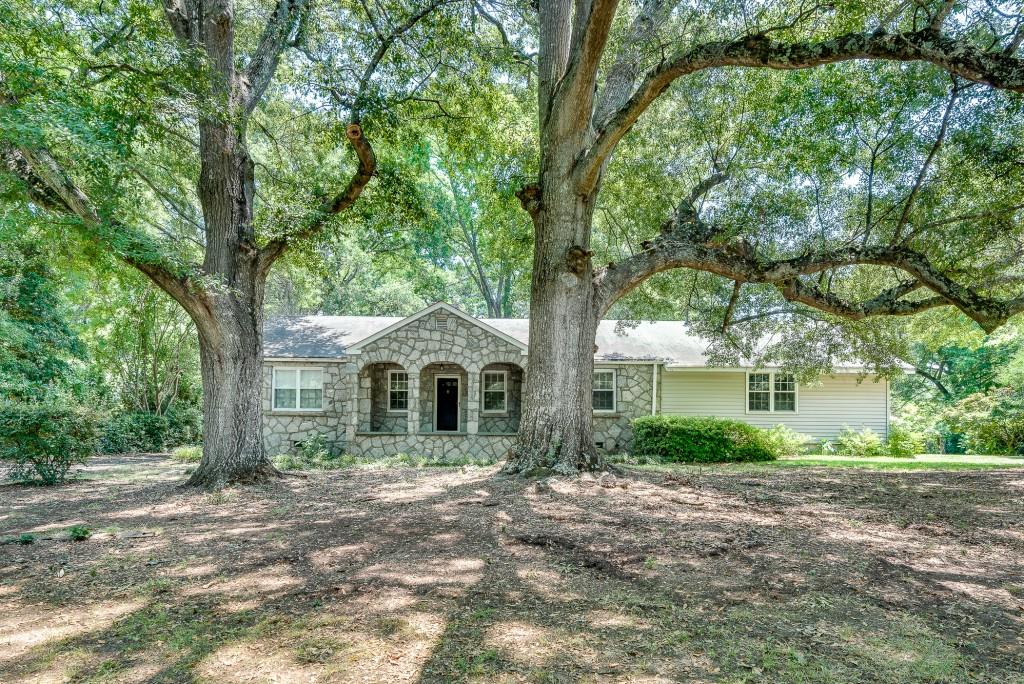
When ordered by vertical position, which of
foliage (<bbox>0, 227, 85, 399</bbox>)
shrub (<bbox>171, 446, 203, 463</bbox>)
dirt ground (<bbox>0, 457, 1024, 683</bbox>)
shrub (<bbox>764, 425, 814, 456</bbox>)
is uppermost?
foliage (<bbox>0, 227, 85, 399</bbox>)

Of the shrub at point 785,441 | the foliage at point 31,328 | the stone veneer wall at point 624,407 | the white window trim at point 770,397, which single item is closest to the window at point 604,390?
the stone veneer wall at point 624,407

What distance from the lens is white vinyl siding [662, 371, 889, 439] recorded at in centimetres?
1720

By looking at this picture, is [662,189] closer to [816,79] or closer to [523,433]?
[816,79]

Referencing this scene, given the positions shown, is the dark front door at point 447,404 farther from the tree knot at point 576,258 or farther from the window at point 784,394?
the window at point 784,394

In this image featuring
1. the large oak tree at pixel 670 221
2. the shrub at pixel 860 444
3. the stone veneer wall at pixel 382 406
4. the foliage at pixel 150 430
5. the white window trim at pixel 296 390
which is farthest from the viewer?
the stone veneer wall at pixel 382 406

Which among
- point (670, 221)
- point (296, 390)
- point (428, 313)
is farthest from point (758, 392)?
point (296, 390)

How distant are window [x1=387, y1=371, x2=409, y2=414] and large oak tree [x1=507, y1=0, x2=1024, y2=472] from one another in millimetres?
9079

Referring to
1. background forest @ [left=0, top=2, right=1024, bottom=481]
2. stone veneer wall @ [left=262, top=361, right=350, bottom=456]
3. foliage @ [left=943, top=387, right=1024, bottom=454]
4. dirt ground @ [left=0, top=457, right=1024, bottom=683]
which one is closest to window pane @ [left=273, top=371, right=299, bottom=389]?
stone veneer wall @ [left=262, top=361, right=350, bottom=456]

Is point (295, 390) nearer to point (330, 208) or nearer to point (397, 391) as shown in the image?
point (397, 391)

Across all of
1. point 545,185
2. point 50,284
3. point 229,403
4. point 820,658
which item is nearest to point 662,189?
point 545,185

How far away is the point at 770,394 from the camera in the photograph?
57.2ft

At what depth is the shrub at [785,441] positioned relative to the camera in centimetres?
1486

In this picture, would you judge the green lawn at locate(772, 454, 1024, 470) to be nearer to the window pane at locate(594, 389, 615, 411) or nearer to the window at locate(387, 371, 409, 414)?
the window pane at locate(594, 389, 615, 411)

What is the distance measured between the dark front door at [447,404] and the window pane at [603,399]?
4.21 meters
